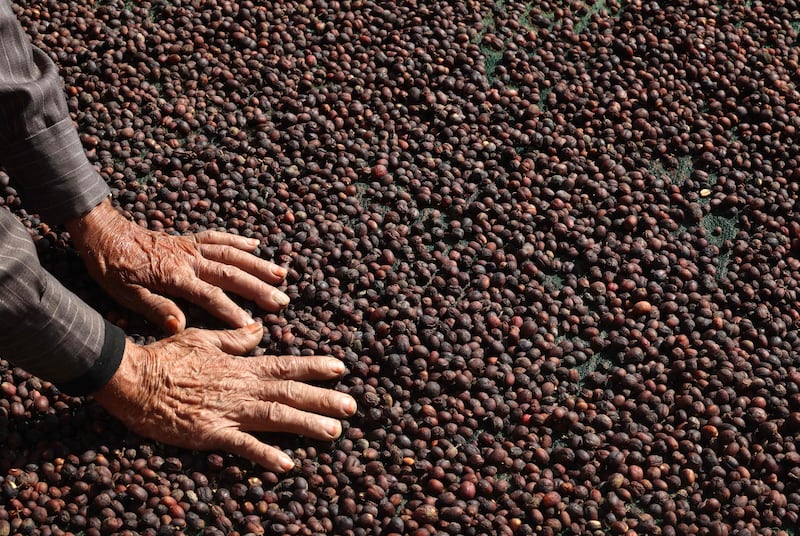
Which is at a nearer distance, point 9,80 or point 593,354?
point 9,80

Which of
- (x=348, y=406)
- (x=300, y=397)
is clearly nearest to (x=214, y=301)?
(x=300, y=397)

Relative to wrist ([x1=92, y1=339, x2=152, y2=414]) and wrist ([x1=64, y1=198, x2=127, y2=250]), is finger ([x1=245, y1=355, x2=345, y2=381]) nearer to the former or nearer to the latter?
wrist ([x1=92, y1=339, x2=152, y2=414])

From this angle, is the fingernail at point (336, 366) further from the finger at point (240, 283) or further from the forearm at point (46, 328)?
the forearm at point (46, 328)

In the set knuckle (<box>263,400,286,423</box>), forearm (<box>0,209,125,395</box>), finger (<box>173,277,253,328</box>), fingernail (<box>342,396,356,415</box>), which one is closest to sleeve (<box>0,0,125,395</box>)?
A: forearm (<box>0,209,125,395</box>)

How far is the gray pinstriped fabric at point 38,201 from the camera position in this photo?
1844 millimetres

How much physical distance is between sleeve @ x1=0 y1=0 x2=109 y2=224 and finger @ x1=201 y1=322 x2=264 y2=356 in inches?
23.8

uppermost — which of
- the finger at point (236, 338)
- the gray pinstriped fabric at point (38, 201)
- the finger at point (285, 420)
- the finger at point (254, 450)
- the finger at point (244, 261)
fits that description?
the gray pinstriped fabric at point (38, 201)

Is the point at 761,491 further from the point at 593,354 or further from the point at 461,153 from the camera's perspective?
the point at 461,153

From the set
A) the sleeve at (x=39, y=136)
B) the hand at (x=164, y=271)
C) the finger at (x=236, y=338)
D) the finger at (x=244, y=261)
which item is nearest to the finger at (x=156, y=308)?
the hand at (x=164, y=271)

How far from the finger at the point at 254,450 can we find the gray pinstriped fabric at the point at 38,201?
0.45m

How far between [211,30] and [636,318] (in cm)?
215

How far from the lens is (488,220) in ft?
9.33

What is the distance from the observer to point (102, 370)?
2.13m

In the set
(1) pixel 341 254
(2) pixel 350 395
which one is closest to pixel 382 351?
(2) pixel 350 395
